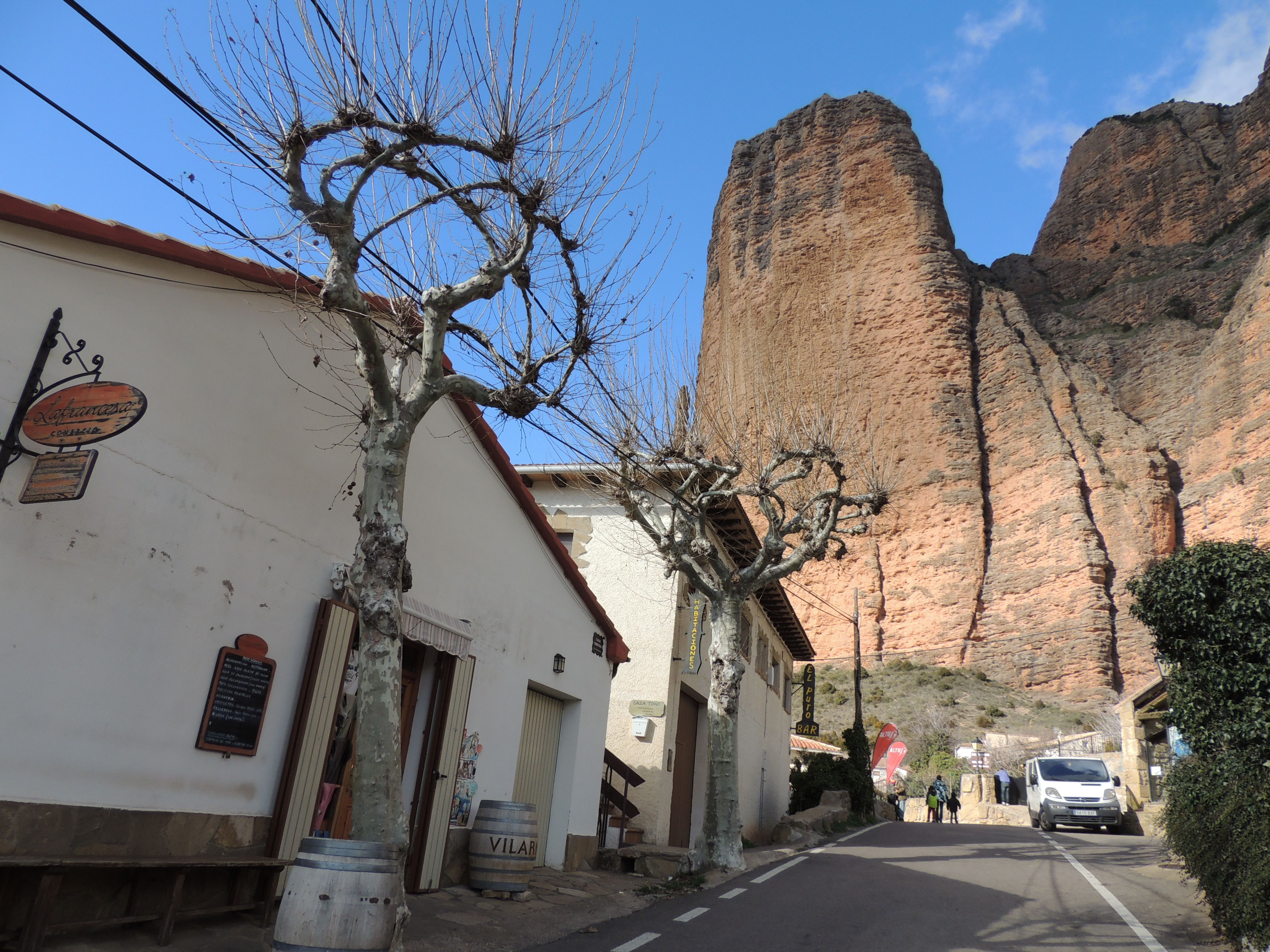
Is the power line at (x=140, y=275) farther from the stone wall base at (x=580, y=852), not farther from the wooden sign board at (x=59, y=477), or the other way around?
the stone wall base at (x=580, y=852)

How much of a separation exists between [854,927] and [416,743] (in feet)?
14.4

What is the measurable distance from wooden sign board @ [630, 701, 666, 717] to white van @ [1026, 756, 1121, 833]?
38.2 feet

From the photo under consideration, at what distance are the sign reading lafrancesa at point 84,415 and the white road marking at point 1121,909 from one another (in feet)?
26.7

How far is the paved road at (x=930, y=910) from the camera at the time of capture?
6.70m

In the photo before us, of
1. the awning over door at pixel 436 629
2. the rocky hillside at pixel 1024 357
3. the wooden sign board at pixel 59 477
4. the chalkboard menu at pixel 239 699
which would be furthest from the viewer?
the rocky hillside at pixel 1024 357

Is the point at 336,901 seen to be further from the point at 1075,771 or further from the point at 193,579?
the point at 1075,771

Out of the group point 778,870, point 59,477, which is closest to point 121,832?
point 59,477

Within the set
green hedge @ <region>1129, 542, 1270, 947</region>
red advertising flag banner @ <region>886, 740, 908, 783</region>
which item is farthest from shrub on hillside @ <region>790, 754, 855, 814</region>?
green hedge @ <region>1129, 542, 1270, 947</region>

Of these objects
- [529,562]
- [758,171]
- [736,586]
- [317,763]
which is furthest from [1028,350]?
[317,763]

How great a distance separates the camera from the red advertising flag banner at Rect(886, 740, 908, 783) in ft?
101

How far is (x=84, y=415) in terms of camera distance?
4.78 metres

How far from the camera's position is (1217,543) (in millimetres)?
9727

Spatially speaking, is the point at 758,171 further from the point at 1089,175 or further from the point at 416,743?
the point at 416,743

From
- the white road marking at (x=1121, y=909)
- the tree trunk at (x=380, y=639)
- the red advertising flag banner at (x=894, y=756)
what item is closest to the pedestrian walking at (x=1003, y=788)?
the red advertising flag banner at (x=894, y=756)
